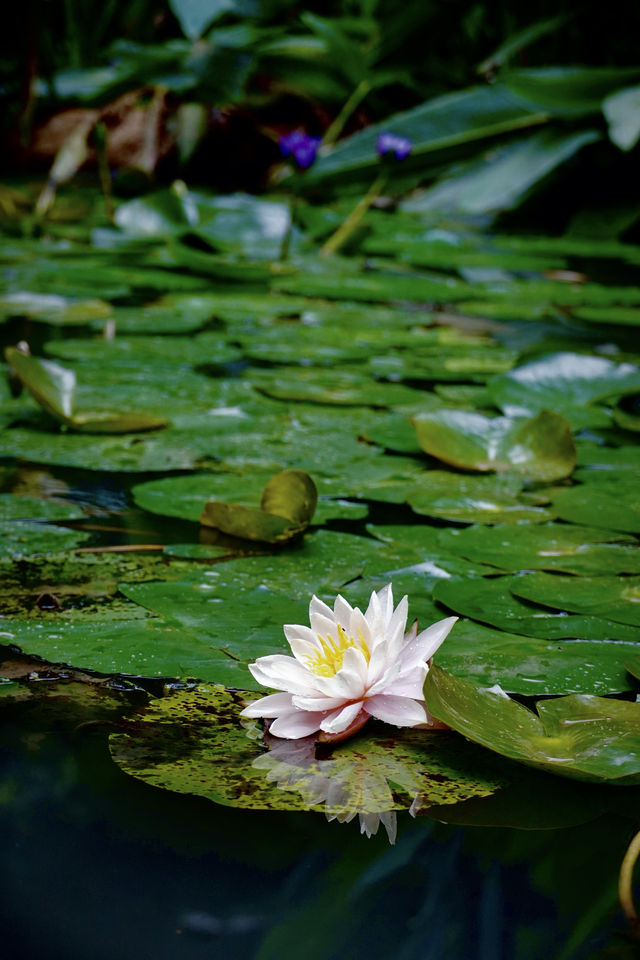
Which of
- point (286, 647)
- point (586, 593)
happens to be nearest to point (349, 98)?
point (586, 593)

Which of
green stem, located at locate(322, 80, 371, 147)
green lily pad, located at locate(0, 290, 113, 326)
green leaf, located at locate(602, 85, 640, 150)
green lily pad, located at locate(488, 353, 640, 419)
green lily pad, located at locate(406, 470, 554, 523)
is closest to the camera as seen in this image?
green lily pad, located at locate(406, 470, 554, 523)

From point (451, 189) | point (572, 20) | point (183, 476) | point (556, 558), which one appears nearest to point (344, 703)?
point (556, 558)

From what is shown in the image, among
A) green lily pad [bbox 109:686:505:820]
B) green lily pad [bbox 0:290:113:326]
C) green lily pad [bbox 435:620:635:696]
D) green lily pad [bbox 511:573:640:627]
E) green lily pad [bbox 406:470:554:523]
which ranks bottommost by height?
green lily pad [bbox 0:290:113:326]

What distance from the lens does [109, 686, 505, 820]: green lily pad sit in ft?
1.77

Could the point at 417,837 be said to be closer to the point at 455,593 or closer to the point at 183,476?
the point at 455,593

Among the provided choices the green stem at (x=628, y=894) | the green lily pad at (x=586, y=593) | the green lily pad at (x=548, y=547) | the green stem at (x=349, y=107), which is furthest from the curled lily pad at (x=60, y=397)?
the green stem at (x=349, y=107)

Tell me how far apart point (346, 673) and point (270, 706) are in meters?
0.06

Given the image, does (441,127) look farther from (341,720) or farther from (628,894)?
(628,894)

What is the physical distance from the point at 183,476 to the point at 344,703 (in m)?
0.55

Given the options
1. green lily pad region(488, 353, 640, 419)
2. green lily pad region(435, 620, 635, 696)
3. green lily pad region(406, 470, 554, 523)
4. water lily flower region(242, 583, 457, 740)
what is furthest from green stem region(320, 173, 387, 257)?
water lily flower region(242, 583, 457, 740)

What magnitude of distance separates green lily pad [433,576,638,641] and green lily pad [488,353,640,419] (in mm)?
610

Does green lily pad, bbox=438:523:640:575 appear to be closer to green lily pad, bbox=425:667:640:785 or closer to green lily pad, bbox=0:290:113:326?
green lily pad, bbox=425:667:640:785

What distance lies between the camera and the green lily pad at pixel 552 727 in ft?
1.83

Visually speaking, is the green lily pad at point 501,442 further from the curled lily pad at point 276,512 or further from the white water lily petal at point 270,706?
the white water lily petal at point 270,706
